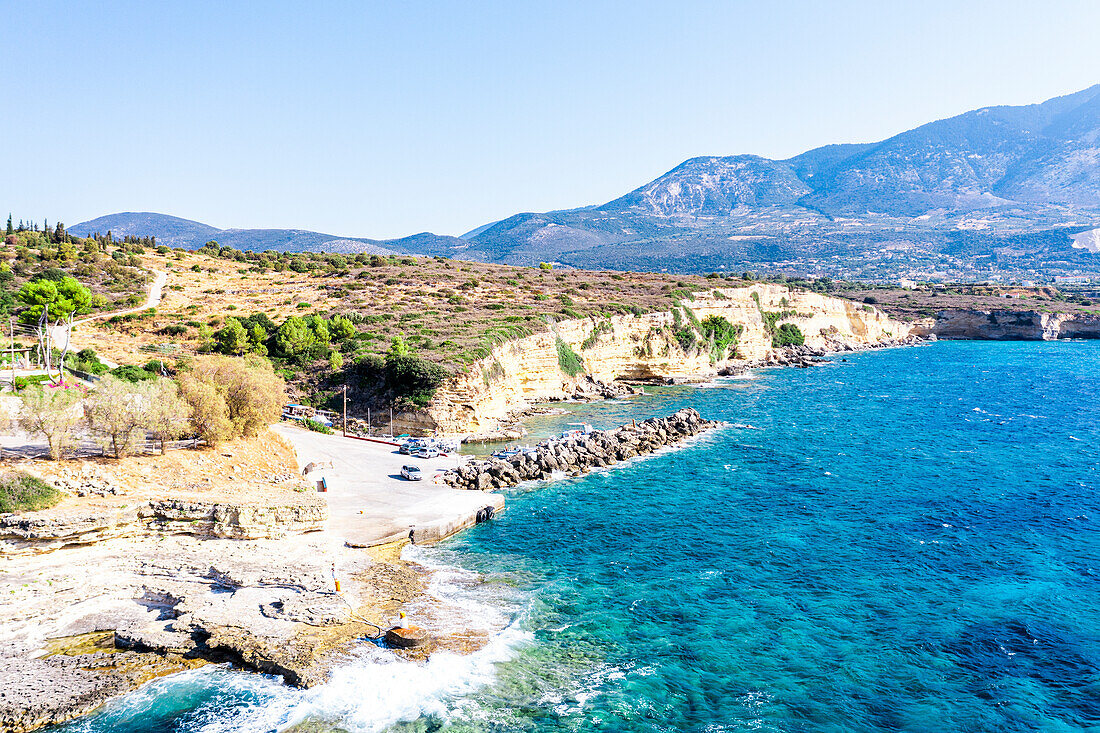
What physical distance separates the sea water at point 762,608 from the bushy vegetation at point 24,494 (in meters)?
9.66

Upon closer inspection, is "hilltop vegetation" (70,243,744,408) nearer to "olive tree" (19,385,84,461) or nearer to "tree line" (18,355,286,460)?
"tree line" (18,355,286,460)

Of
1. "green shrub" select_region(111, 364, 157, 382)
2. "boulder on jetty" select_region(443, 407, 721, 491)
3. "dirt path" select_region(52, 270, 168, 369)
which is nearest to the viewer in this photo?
"boulder on jetty" select_region(443, 407, 721, 491)

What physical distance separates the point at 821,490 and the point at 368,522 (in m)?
23.2

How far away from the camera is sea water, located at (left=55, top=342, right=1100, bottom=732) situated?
14930 mm

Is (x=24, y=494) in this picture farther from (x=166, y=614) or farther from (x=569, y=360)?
(x=569, y=360)

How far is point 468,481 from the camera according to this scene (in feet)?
111

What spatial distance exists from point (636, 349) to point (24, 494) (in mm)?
58134

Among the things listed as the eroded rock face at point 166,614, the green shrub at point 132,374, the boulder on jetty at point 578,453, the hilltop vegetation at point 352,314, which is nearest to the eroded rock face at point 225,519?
the eroded rock face at point 166,614

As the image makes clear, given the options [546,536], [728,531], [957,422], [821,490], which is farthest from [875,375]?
[546,536]

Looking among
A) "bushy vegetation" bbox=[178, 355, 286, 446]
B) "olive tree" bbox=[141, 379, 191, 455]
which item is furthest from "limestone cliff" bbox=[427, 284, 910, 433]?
"olive tree" bbox=[141, 379, 191, 455]

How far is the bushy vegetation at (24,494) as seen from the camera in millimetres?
20219

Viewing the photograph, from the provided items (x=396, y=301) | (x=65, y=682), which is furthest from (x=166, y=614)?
(x=396, y=301)

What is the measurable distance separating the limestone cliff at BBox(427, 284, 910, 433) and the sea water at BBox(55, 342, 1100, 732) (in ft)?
49.6

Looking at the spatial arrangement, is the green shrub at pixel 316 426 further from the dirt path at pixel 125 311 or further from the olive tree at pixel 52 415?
the olive tree at pixel 52 415
